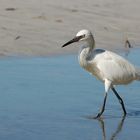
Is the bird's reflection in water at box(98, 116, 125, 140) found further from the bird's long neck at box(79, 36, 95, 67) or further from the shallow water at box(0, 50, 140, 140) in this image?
the bird's long neck at box(79, 36, 95, 67)

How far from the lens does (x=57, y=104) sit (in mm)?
8812

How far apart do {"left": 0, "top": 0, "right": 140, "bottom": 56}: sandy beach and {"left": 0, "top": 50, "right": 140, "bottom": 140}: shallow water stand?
112 cm

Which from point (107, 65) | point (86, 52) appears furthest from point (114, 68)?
point (86, 52)

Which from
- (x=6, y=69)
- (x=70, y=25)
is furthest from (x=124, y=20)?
(x=6, y=69)

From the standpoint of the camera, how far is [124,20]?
14977mm

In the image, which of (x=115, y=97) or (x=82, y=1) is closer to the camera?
(x=115, y=97)

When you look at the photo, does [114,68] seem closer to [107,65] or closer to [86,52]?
[107,65]

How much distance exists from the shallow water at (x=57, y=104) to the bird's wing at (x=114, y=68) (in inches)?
16.0

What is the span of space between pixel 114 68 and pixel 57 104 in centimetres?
80

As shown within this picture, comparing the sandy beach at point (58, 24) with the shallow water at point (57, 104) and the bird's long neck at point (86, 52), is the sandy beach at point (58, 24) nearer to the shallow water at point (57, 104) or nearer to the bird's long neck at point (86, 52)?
the shallow water at point (57, 104)

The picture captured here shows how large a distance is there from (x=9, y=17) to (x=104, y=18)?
6.88 feet

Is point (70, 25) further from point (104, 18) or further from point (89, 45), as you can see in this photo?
point (89, 45)

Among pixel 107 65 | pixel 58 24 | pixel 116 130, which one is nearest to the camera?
pixel 116 130

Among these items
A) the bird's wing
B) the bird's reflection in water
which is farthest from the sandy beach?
the bird's reflection in water
